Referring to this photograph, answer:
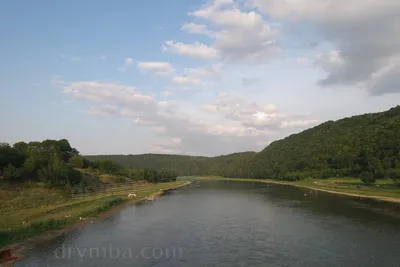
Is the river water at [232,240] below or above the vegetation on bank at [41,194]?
below

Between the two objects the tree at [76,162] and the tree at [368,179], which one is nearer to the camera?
the tree at [368,179]

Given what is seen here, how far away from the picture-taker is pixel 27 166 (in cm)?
7600

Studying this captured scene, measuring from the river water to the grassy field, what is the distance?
3740mm

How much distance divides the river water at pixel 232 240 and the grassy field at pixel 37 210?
3740 mm

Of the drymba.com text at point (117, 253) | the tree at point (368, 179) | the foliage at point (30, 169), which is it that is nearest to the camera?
the drymba.com text at point (117, 253)

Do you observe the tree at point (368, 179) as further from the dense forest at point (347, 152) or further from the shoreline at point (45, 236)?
→ the shoreline at point (45, 236)

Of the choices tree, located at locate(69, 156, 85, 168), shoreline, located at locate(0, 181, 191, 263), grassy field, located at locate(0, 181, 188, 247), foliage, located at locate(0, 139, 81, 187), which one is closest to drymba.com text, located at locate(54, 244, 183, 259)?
shoreline, located at locate(0, 181, 191, 263)

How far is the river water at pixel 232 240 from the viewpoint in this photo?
30.0 m

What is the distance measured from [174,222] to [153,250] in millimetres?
16531

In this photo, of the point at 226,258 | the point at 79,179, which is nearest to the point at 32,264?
the point at 226,258

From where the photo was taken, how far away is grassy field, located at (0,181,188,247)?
39.8 m

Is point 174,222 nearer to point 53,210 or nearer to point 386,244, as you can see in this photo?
point 53,210

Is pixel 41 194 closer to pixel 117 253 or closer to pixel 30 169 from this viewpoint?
pixel 30 169

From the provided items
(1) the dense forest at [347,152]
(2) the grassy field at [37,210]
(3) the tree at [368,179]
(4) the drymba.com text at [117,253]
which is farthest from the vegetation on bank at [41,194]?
(1) the dense forest at [347,152]
